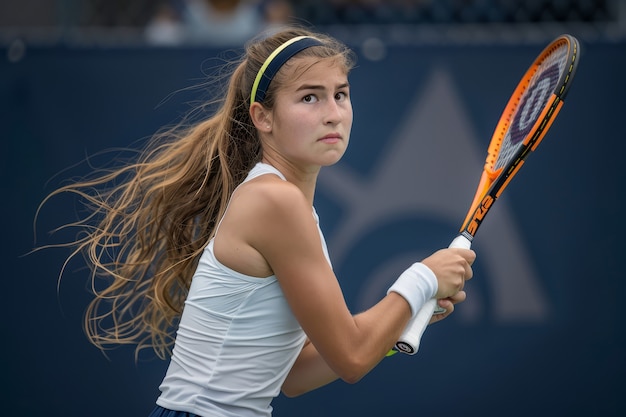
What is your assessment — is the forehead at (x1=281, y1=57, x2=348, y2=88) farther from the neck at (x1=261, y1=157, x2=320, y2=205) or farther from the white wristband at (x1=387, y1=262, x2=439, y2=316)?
the white wristband at (x1=387, y1=262, x2=439, y2=316)

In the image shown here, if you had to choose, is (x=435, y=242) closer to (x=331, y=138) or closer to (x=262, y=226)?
(x=331, y=138)

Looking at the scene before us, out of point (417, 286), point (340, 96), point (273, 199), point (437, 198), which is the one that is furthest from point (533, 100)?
point (437, 198)

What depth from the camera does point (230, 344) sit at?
202cm

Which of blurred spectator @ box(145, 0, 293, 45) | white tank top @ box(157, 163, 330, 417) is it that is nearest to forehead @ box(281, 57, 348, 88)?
white tank top @ box(157, 163, 330, 417)

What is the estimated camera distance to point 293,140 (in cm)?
209

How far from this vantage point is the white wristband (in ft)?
6.72

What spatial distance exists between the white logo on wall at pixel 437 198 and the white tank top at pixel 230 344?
5.36 ft

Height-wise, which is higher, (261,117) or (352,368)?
(261,117)

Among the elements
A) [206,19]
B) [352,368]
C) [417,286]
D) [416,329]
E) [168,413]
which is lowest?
[168,413]

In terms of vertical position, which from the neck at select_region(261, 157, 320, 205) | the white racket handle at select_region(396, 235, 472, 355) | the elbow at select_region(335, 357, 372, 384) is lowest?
the elbow at select_region(335, 357, 372, 384)

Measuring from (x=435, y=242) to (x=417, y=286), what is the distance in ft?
5.30

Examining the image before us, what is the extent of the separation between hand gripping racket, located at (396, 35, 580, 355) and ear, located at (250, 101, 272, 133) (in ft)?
1.88

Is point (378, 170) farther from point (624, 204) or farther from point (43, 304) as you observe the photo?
point (43, 304)

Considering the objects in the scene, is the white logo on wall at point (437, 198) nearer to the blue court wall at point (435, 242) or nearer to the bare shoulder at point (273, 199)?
the blue court wall at point (435, 242)
